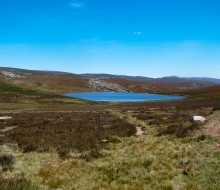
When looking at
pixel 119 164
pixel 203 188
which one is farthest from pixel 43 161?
pixel 203 188

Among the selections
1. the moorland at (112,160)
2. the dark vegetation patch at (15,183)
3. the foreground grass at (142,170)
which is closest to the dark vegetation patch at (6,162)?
the moorland at (112,160)

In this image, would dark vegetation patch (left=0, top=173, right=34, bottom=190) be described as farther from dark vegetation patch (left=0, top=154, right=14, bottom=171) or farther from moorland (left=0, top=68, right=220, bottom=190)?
dark vegetation patch (left=0, top=154, right=14, bottom=171)

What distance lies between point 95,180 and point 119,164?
2875mm

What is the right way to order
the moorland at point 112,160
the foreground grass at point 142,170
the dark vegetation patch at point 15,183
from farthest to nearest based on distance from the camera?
the moorland at point 112,160 < the foreground grass at point 142,170 < the dark vegetation patch at point 15,183

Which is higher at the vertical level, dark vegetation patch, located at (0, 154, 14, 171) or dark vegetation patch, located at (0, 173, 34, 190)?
dark vegetation patch, located at (0, 173, 34, 190)

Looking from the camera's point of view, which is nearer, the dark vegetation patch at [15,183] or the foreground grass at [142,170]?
the dark vegetation patch at [15,183]

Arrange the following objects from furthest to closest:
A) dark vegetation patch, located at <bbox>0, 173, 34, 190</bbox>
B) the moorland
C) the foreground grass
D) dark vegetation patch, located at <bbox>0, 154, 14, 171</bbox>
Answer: dark vegetation patch, located at <bbox>0, 154, 14, 171</bbox> < the moorland < the foreground grass < dark vegetation patch, located at <bbox>0, 173, 34, 190</bbox>

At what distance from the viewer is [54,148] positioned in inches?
837

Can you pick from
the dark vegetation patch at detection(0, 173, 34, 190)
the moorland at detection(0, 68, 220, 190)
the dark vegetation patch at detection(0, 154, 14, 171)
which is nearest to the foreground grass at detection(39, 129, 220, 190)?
the moorland at detection(0, 68, 220, 190)

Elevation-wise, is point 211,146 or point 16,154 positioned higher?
point 211,146

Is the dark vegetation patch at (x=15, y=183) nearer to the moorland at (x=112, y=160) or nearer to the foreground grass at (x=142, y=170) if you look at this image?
the moorland at (x=112, y=160)

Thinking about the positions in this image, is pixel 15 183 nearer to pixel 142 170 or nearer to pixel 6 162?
pixel 6 162

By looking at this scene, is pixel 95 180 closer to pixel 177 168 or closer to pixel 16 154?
pixel 177 168

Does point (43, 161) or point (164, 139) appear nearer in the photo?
point (43, 161)
